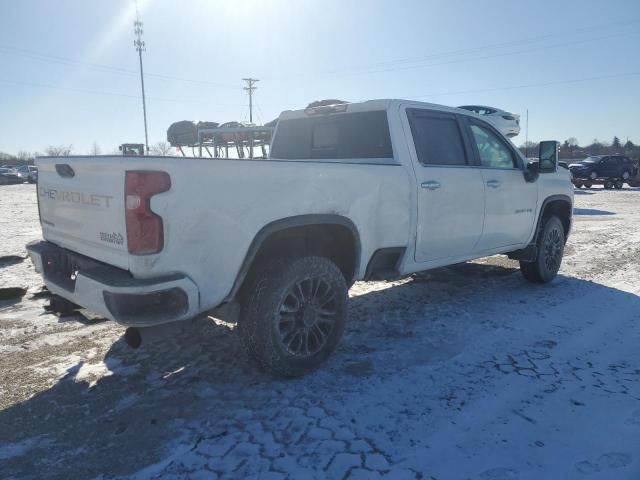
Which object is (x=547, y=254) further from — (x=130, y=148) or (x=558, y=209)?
(x=130, y=148)

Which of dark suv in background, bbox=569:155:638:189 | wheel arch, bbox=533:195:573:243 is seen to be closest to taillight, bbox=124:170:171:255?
wheel arch, bbox=533:195:573:243

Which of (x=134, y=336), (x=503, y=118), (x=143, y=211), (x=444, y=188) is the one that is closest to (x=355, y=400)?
(x=134, y=336)

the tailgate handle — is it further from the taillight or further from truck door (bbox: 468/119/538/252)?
truck door (bbox: 468/119/538/252)

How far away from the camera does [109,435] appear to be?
8.70 ft

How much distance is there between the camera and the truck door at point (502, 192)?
15.6 feet

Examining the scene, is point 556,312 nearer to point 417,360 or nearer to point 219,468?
point 417,360

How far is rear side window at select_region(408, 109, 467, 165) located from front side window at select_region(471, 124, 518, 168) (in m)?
0.33

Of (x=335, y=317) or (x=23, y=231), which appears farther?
(x=23, y=231)

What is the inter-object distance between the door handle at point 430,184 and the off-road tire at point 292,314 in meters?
1.09

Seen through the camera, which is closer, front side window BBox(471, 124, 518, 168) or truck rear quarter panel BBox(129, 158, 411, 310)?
truck rear quarter panel BBox(129, 158, 411, 310)

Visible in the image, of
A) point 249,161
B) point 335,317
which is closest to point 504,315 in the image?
point 335,317

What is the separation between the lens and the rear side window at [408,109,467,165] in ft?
13.6

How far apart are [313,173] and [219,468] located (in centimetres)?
180

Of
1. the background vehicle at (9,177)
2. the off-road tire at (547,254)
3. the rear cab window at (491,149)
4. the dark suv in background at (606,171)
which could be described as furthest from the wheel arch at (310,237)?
the background vehicle at (9,177)
